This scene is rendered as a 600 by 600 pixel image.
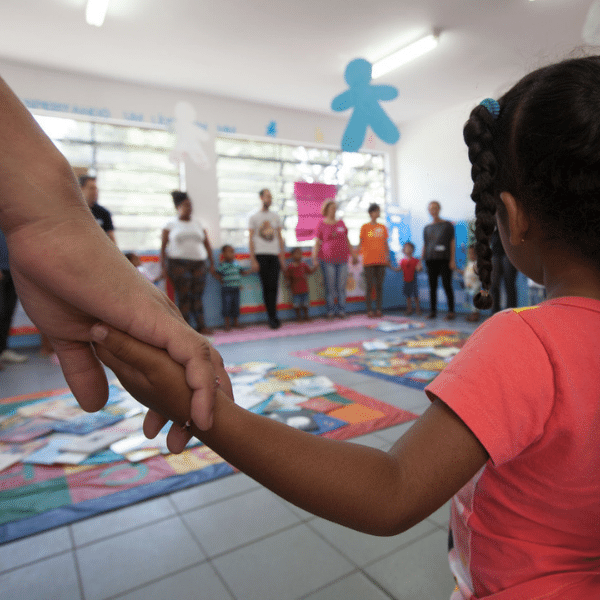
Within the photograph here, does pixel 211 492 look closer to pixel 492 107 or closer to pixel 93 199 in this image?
pixel 492 107

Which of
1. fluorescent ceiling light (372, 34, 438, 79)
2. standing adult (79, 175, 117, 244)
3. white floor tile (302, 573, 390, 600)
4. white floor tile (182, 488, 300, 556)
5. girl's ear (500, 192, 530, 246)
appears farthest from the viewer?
fluorescent ceiling light (372, 34, 438, 79)

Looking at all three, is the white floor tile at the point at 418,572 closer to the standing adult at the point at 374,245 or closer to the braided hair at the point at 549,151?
the braided hair at the point at 549,151

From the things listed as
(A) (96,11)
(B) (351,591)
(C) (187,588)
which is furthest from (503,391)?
(A) (96,11)

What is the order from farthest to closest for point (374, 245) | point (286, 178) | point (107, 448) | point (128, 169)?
point (286, 178) < point (374, 245) < point (128, 169) < point (107, 448)

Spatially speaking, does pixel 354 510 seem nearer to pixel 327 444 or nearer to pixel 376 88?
pixel 327 444

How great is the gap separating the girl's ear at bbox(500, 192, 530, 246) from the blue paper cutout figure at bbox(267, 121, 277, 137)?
20.1 feet

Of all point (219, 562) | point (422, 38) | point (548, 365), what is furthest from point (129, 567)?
point (422, 38)

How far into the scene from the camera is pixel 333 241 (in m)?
5.82

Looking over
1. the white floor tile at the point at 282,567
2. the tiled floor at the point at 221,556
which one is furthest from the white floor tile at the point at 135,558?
the white floor tile at the point at 282,567

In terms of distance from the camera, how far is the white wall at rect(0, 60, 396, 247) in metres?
4.88

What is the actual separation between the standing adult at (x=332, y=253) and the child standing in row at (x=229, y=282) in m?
1.06

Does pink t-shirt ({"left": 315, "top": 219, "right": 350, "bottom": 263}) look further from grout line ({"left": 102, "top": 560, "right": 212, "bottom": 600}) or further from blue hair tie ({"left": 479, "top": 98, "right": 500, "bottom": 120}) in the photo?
blue hair tie ({"left": 479, "top": 98, "right": 500, "bottom": 120})

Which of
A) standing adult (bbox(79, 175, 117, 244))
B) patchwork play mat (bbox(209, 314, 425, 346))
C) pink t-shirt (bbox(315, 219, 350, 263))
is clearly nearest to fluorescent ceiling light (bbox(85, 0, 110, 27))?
standing adult (bbox(79, 175, 117, 244))

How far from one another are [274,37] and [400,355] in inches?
129
